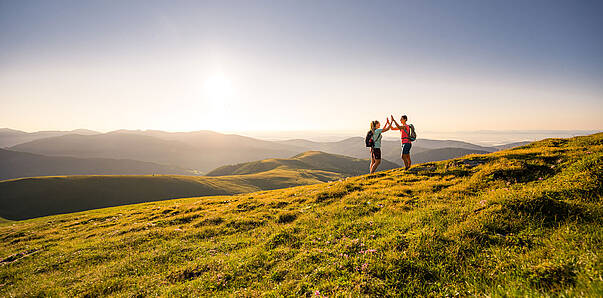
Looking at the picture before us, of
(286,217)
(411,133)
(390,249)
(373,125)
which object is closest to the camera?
(390,249)

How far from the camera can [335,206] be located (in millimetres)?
12641

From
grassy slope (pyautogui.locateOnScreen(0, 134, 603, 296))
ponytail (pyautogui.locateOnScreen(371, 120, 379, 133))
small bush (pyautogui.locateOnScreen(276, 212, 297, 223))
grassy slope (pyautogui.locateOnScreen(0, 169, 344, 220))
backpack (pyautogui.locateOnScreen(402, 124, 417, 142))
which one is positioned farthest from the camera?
grassy slope (pyautogui.locateOnScreen(0, 169, 344, 220))

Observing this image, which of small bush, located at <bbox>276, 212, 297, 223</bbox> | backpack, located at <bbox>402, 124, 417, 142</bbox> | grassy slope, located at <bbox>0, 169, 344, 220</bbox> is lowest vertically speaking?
grassy slope, located at <bbox>0, 169, 344, 220</bbox>

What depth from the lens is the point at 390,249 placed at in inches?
271

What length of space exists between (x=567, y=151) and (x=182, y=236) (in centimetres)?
2598

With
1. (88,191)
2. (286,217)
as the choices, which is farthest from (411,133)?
(88,191)

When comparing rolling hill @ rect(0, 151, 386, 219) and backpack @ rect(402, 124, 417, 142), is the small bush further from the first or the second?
rolling hill @ rect(0, 151, 386, 219)

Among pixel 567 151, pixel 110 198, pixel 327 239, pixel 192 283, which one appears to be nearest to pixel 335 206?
pixel 327 239

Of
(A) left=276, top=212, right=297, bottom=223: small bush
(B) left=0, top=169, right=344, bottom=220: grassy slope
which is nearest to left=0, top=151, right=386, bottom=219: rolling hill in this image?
(B) left=0, top=169, right=344, bottom=220: grassy slope

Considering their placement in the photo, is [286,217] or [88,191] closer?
[286,217]

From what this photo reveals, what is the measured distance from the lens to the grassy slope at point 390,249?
518cm

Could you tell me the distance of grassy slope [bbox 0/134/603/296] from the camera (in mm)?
Result: 5180

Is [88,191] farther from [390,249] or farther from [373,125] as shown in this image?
[390,249]

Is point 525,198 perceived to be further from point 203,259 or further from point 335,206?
point 203,259
